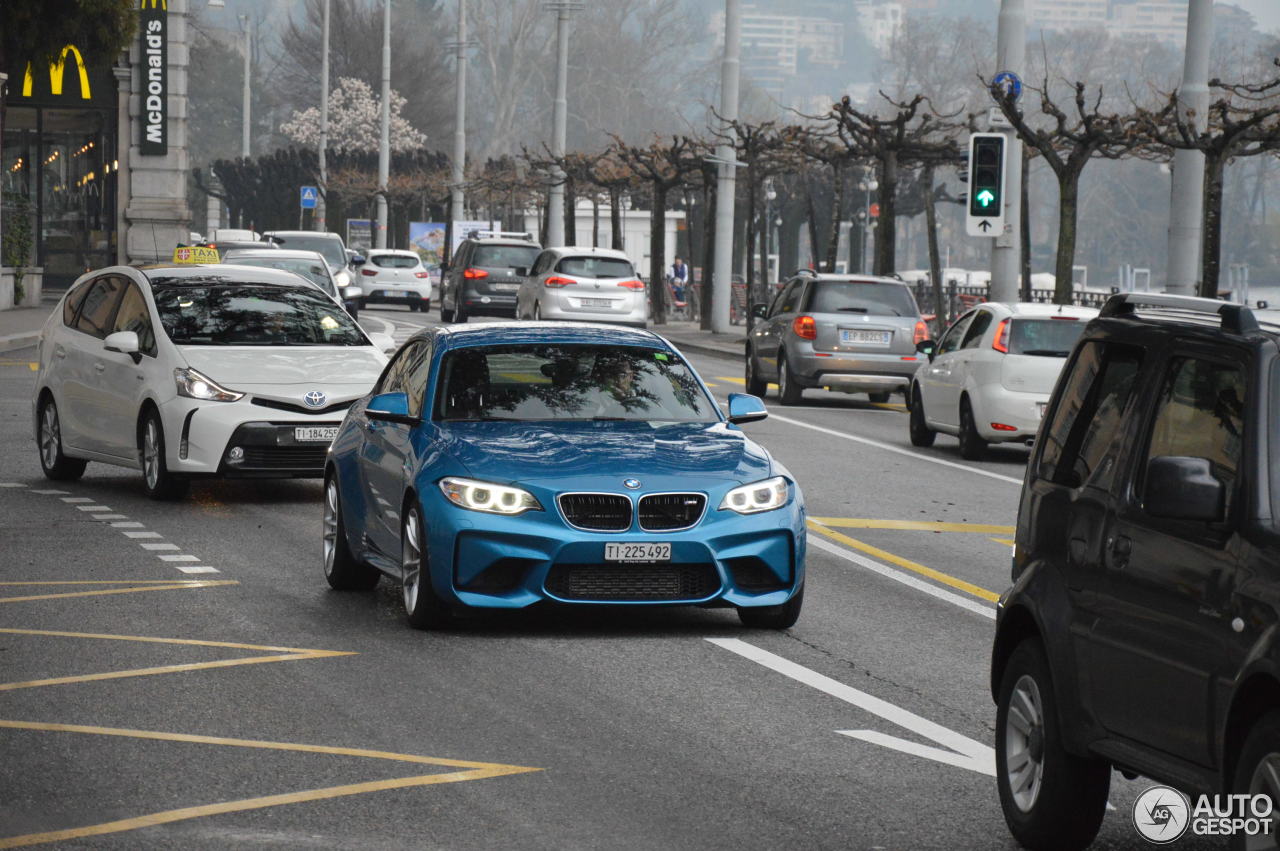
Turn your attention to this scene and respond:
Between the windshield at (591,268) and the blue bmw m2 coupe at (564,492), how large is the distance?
2803 centimetres

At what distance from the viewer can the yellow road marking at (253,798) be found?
21.3ft

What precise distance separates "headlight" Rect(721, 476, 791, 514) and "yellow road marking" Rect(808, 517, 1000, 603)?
201 cm

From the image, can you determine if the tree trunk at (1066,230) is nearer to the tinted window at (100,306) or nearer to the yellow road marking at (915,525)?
the yellow road marking at (915,525)

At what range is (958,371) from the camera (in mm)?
21422

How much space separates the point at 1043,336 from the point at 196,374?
859 cm

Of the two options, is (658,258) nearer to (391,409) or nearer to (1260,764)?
(391,409)

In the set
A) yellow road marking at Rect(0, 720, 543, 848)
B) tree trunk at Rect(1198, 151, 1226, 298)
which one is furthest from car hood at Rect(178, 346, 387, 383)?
tree trunk at Rect(1198, 151, 1226, 298)

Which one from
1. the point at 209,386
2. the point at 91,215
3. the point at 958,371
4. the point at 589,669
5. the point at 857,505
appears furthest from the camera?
the point at 91,215

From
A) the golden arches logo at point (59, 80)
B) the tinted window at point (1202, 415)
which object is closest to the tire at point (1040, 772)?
the tinted window at point (1202, 415)

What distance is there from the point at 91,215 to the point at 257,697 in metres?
49.3

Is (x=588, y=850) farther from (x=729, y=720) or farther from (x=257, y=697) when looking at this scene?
(x=257, y=697)

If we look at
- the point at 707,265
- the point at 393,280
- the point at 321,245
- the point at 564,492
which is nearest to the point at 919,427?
the point at 564,492

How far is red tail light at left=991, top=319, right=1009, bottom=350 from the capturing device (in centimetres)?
2069

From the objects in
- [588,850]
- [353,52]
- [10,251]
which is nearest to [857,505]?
[588,850]
